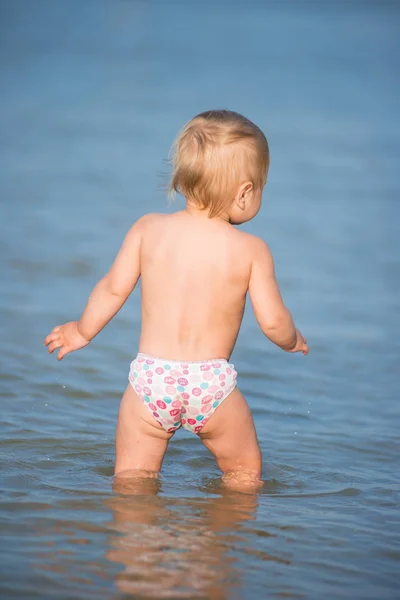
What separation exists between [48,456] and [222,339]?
91cm

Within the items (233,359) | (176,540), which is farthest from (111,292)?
(233,359)

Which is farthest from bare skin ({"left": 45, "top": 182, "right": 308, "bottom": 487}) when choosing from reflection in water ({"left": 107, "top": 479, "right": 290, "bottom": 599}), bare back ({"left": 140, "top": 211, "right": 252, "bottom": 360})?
reflection in water ({"left": 107, "top": 479, "right": 290, "bottom": 599})

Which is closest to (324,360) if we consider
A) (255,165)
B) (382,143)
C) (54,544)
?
(255,165)

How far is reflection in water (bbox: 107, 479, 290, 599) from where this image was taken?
8.47 ft

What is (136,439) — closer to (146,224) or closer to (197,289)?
(197,289)

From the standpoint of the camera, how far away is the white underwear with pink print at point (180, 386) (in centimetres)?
323

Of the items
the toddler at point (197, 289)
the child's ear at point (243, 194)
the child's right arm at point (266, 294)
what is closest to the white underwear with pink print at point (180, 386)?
the toddler at point (197, 289)

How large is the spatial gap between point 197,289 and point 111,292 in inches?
11.8

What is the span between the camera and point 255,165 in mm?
3230

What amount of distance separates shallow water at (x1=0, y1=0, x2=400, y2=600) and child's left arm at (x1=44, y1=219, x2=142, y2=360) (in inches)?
19.4

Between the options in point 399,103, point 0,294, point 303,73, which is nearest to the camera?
point 0,294

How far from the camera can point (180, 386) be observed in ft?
10.6

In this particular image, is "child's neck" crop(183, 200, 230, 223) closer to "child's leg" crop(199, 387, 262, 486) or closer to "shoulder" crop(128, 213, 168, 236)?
"shoulder" crop(128, 213, 168, 236)

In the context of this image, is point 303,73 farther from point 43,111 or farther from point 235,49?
point 43,111
